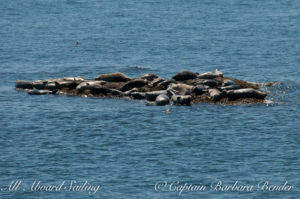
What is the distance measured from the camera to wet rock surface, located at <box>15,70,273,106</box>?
51.5 metres

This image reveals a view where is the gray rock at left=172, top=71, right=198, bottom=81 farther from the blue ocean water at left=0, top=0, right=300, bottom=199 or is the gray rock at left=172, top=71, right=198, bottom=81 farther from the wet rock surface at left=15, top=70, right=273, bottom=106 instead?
the blue ocean water at left=0, top=0, right=300, bottom=199

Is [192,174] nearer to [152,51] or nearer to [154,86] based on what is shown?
[154,86]

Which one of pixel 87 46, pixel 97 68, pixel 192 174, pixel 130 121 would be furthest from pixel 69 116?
pixel 87 46

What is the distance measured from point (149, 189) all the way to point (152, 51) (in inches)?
1740

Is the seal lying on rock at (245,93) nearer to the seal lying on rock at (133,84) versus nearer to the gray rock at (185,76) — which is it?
the gray rock at (185,76)

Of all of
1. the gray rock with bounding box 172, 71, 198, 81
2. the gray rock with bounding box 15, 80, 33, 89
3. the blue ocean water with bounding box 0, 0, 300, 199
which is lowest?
the blue ocean water with bounding box 0, 0, 300, 199

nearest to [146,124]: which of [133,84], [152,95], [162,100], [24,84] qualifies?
[162,100]

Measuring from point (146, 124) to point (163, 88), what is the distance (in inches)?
302

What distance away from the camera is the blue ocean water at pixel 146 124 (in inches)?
1458

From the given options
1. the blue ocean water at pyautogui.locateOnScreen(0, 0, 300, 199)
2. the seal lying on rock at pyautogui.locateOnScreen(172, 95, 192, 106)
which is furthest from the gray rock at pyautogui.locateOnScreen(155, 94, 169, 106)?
the blue ocean water at pyautogui.locateOnScreen(0, 0, 300, 199)

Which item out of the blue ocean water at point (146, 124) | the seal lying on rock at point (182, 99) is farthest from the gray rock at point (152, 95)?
the seal lying on rock at point (182, 99)

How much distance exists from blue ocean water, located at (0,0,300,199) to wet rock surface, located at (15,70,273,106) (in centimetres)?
107

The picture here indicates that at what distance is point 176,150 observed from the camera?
41.7 meters

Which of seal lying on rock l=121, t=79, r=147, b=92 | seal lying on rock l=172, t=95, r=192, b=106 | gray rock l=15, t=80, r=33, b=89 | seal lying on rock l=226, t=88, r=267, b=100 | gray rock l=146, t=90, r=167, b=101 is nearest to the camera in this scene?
seal lying on rock l=172, t=95, r=192, b=106
